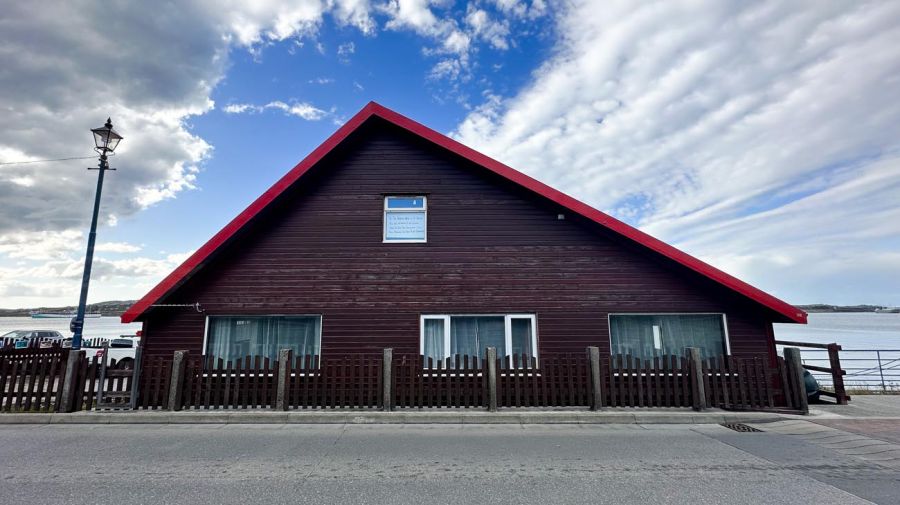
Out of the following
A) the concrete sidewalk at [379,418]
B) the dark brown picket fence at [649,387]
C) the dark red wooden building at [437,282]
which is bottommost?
the concrete sidewalk at [379,418]

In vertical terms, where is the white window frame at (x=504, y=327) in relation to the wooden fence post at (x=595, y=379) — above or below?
above

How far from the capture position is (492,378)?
9.16 metres

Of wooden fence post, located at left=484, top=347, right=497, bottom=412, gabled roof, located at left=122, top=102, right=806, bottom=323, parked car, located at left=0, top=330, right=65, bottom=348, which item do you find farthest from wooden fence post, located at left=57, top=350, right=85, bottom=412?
parked car, located at left=0, top=330, right=65, bottom=348

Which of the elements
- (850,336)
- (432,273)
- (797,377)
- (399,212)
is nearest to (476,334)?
(432,273)

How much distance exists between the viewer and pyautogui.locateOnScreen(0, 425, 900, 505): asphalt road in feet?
16.6

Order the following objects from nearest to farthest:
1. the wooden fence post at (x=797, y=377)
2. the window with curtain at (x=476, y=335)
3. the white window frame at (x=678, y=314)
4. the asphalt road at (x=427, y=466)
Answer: the asphalt road at (x=427, y=466) < the wooden fence post at (x=797, y=377) < the white window frame at (x=678, y=314) < the window with curtain at (x=476, y=335)

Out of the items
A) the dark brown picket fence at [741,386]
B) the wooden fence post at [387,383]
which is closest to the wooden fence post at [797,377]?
the dark brown picket fence at [741,386]

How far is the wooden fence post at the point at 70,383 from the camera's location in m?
8.91

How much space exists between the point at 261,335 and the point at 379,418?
445cm

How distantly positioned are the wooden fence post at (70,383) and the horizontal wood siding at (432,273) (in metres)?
1.76

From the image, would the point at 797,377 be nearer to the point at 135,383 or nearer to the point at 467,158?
the point at 467,158

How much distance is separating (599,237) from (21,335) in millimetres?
35717

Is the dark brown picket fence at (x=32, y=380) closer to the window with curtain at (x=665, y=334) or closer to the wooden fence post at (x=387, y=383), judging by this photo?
the wooden fence post at (x=387, y=383)

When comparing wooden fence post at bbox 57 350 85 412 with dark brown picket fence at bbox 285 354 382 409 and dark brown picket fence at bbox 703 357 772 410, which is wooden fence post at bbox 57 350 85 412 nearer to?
dark brown picket fence at bbox 285 354 382 409
